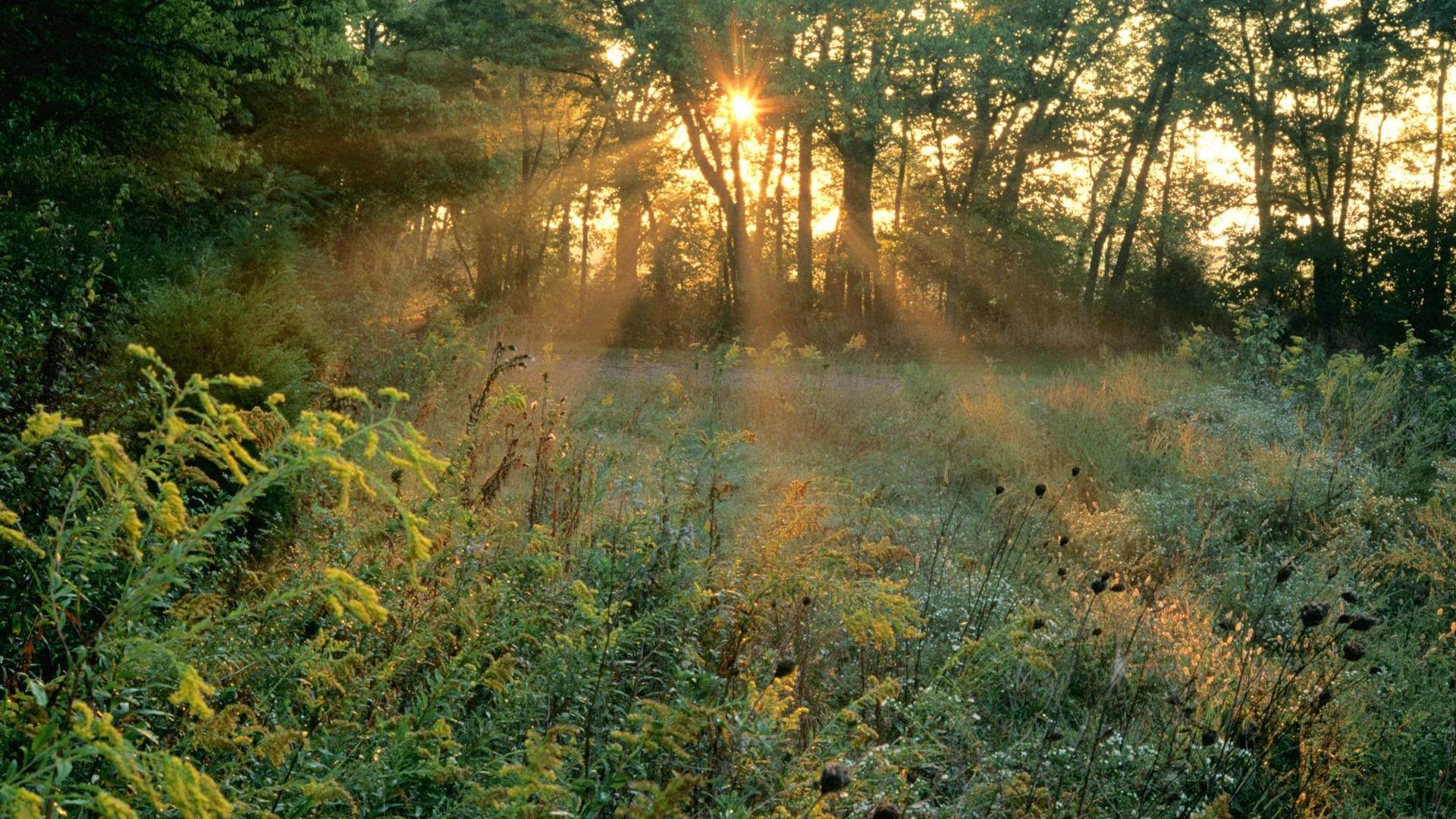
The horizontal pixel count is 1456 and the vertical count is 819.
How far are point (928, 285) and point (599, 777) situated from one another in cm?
2211

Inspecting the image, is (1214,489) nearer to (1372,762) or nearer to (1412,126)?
(1372,762)

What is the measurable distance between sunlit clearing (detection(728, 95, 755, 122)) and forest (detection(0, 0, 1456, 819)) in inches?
6.8

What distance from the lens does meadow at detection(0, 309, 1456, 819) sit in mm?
1329

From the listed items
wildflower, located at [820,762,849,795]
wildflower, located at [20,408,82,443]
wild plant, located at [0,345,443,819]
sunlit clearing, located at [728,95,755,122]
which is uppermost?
sunlit clearing, located at [728,95,755,122]

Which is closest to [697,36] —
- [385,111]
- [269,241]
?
[385,111]

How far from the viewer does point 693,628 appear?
332 centimetres

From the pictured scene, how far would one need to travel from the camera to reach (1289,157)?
72.7 feet

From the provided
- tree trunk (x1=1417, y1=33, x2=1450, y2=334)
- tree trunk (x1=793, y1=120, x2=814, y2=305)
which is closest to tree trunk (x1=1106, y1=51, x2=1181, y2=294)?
tree trunk (x1=1417, y1=33, x2=1450, y2=334)

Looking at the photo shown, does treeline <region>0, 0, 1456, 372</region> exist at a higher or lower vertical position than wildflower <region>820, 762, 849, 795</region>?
higher

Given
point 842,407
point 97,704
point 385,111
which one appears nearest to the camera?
point 97,704

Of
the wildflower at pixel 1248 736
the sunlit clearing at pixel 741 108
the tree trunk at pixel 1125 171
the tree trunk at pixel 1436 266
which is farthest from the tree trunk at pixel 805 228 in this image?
the wildflower at pixel 1248 736

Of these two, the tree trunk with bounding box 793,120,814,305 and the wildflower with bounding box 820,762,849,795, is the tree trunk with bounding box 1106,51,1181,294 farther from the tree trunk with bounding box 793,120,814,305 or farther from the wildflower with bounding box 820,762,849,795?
the wildflower with bounding box 820,762,849,795

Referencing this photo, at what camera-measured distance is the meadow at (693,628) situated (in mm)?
1329

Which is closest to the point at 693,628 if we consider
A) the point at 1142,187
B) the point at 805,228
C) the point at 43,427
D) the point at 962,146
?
the point at 43,427
